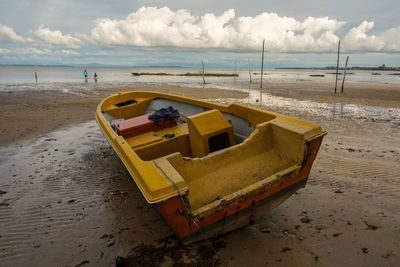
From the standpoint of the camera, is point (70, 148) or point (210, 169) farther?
point (70, 148)

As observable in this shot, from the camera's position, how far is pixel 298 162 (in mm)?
3100

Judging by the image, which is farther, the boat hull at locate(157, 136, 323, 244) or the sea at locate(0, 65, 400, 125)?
the sea at locate(0, 65, 400, 125)

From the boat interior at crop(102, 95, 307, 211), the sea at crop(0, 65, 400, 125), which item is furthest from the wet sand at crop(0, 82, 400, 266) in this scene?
the sea at crop(0, 65, 400, 125)

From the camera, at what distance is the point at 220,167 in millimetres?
3281

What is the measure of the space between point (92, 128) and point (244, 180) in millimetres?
7387

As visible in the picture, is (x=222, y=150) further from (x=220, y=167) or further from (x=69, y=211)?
(x=69, y=211)

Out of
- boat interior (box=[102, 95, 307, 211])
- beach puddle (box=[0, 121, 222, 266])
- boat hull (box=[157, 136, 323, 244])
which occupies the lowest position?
beach puddle (box=[0, 121, 222, 266])

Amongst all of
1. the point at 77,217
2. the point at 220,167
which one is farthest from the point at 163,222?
the point at 77,217

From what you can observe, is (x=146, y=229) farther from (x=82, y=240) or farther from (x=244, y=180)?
(x=244, y=180)

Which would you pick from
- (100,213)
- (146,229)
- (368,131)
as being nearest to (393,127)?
(368,131)

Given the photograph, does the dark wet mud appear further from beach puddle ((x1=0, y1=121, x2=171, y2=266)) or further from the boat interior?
the boat interior

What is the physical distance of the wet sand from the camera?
2.85 meters

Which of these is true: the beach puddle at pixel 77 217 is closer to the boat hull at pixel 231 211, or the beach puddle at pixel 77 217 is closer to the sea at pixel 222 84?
the boat hull at pixel 231 211

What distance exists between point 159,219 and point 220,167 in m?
1.30
